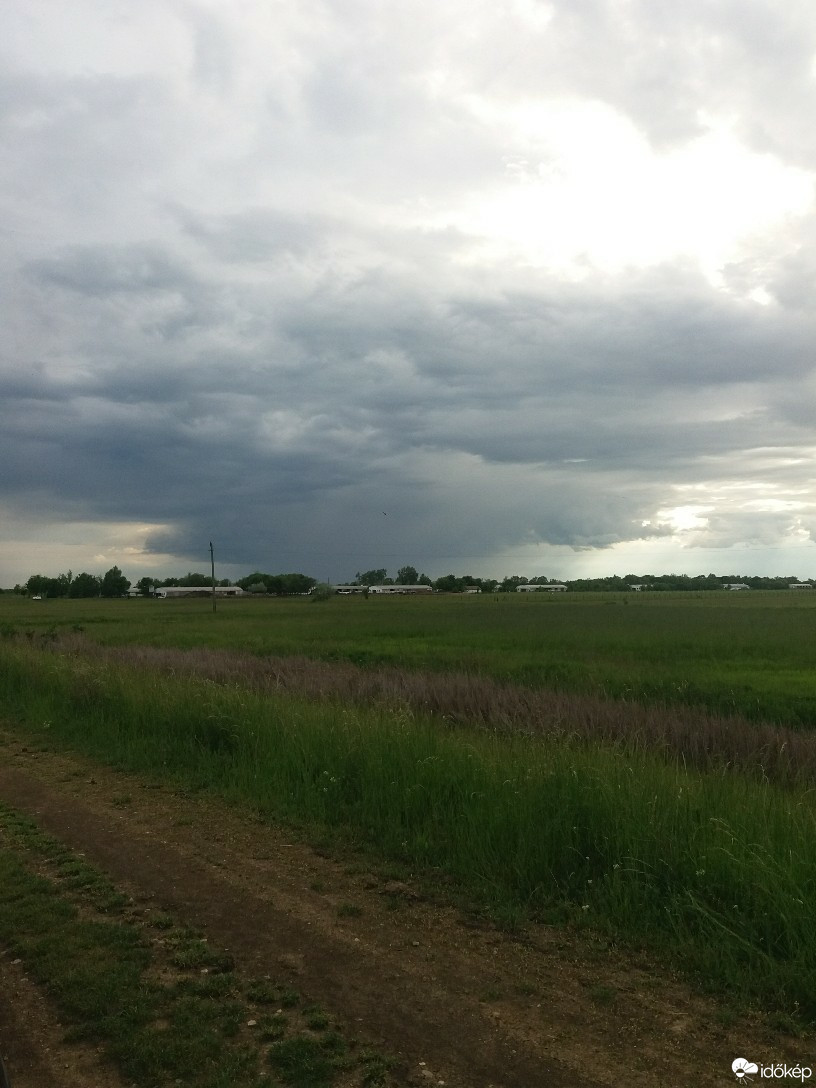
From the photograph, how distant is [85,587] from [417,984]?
154 metres

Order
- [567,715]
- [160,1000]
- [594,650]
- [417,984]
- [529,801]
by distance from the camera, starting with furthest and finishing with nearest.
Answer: [594,650] → [567,715] → [529,801] → [417,984] → [160,1000]

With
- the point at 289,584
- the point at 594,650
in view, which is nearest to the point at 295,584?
the point at 289,584

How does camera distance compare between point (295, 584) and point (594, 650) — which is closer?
point (594, 650)

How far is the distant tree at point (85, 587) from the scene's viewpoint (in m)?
146

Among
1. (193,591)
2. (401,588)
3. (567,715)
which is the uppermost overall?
(193,591)

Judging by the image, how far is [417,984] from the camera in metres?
4.57

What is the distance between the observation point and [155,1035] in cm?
400

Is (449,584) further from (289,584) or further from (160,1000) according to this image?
(160,1000)

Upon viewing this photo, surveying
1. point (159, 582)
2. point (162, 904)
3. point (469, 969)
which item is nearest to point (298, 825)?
point (162, 904)

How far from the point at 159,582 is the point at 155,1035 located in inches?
7209

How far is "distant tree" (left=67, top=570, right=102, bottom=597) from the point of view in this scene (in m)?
146

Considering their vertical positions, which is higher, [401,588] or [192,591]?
[192,591]

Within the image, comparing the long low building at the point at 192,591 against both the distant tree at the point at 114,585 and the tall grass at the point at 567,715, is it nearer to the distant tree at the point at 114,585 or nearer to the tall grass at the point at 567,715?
the distant tree at the point at 114,585

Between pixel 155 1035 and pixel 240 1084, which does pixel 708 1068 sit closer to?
pixel 240 1084
